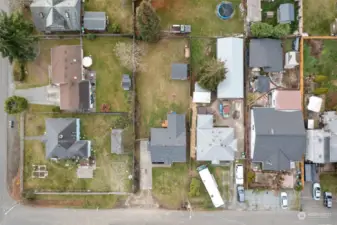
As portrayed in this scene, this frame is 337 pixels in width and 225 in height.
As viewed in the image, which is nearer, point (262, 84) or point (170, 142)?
point (170, 142)

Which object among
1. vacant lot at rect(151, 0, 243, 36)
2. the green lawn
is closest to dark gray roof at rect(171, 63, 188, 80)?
vacant lot at rect(151, 0, 243, 36)

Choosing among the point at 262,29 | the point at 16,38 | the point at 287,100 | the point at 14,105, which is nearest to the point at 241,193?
the point at 287,100

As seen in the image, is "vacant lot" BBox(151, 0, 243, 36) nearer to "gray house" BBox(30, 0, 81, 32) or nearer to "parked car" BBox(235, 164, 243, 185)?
"gray house" BBox(30, 0, 81, 32)

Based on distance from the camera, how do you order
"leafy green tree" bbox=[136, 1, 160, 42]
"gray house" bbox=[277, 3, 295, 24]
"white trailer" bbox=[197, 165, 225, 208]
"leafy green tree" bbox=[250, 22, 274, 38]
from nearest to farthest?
"leafy green tree" bbox=[136, 1, 160, 42] < "leafy green tree" bbox=[250, 22, 274, 38] < "gray house" bbox=[277, 3, 295, 24] < "white trailer" bbox=[197, 165, 225, 208]

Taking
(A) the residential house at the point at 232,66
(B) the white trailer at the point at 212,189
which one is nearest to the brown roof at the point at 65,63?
(A) the residential house at the point at 232,66

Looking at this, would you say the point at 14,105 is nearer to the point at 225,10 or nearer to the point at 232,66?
the point at 232,66

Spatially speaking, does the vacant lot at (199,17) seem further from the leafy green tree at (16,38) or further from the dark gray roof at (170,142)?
the leafy green tree at (16,38)
